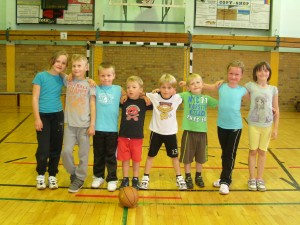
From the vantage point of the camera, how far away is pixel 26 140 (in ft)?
23.4

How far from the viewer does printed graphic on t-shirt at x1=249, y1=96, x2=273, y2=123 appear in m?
4.27

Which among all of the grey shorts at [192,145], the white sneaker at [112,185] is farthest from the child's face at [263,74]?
the white sneaker at [112,185]

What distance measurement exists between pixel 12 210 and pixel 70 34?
9.55m

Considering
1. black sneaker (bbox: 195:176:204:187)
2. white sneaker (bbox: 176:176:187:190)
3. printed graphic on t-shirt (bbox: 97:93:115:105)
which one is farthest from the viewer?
black sneaker (bbox: 195:176:204:187)

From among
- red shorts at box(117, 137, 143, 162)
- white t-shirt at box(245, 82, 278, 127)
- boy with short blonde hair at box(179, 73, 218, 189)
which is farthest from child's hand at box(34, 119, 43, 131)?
white t-shirt at box(245, 82, 278, 127)

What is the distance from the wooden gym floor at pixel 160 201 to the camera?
351cm

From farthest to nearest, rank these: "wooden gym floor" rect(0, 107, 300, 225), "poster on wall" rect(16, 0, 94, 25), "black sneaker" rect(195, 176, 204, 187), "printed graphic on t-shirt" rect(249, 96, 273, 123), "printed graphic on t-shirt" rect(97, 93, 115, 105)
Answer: "poster on wall" rect(16, 0, 94, 25) → "black sneaker" rect(195, 176, 204, 187) → "printed graphic on t-shirt" rect(249, 96, 273, 123) → "printed graphic on t-shirt" rect(97, 93, 115, 105) → "wooden gym floor" rect(0, 107, 300, 225)

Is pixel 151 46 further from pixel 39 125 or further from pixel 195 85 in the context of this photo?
pixel 39 125

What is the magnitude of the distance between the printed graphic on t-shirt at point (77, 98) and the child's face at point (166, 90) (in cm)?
87

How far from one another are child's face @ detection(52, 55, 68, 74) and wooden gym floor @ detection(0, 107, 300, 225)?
140cm

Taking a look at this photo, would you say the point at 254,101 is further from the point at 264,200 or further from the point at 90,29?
the point at 90,29

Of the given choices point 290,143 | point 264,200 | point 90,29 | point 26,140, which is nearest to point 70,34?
point 90,29

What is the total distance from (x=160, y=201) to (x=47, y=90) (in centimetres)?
179

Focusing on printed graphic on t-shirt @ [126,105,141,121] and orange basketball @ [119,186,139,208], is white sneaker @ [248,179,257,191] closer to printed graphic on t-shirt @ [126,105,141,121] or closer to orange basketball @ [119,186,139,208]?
orange basketball @ [119,186,139,208]
